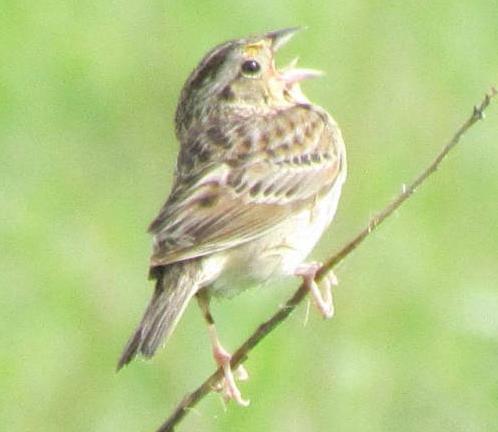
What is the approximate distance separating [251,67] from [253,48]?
73 millimetres

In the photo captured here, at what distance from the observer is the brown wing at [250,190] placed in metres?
7.68

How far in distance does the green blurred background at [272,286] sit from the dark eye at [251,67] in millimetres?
1118

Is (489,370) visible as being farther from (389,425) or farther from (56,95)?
(56,95)

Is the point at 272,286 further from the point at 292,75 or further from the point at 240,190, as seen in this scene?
the point at 240,190

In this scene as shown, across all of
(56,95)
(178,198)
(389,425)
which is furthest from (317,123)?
(56,95)

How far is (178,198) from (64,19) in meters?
3.03

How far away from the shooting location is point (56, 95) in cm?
1030

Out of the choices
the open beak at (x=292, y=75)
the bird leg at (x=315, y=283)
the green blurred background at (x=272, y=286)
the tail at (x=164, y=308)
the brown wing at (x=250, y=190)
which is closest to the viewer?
the tail at (x=164, y=308)

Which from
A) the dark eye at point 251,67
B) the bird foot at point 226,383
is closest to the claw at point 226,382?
the bird foot at point 226,383

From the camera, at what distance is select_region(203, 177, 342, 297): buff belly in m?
7.72

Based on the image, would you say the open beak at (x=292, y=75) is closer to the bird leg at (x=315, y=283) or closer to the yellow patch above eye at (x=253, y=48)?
the yellow patch above eye at (x=253, y=48)

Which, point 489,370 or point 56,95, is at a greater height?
point 56,95

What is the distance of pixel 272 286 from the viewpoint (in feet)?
31.9

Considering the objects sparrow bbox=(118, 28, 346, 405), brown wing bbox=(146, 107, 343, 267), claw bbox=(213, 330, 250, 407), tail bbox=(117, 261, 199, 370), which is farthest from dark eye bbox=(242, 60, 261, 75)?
claw bbox=(213, 330, 250, 407)
